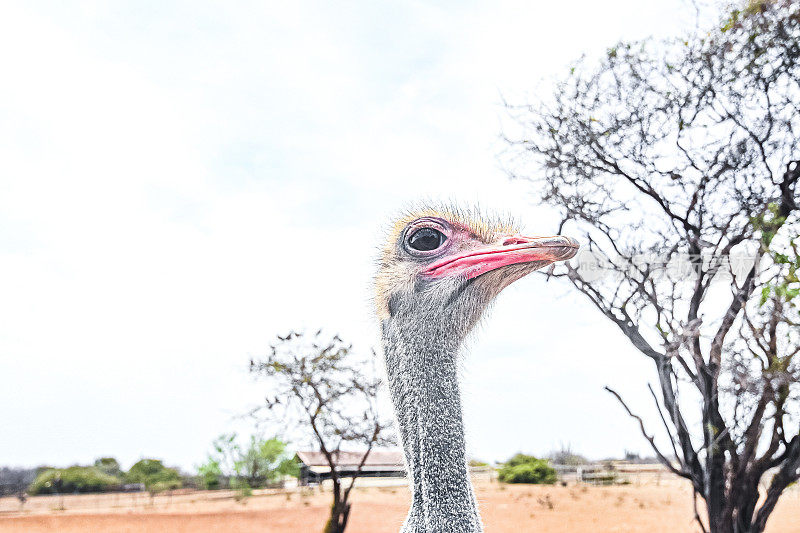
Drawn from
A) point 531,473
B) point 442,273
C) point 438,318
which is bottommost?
point 531,473

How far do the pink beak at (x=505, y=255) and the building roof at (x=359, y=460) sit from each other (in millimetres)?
610

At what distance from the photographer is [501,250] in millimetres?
2326

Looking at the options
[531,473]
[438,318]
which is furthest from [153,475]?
[438,318]

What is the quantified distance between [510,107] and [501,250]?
5.75 metres

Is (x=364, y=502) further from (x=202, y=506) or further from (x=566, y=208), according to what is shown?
(x=566, y=208)

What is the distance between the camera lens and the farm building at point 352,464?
261 cm

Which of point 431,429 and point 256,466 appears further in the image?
point 256,466

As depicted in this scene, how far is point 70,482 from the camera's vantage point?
20.3 m

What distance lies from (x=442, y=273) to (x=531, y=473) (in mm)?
21914

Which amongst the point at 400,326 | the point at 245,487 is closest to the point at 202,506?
the point at 245,487

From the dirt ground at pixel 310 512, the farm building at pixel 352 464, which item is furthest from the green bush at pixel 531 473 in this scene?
the farm building at pixel 352 464

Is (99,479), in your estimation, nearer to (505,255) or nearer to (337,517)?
(337,517)

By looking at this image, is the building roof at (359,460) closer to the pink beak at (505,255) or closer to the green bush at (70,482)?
the pink beak at (505,255)

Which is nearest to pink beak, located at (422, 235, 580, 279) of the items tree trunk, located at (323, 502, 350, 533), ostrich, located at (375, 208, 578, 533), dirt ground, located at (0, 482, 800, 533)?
ostrich, located at (375, 208, 578, 533)
